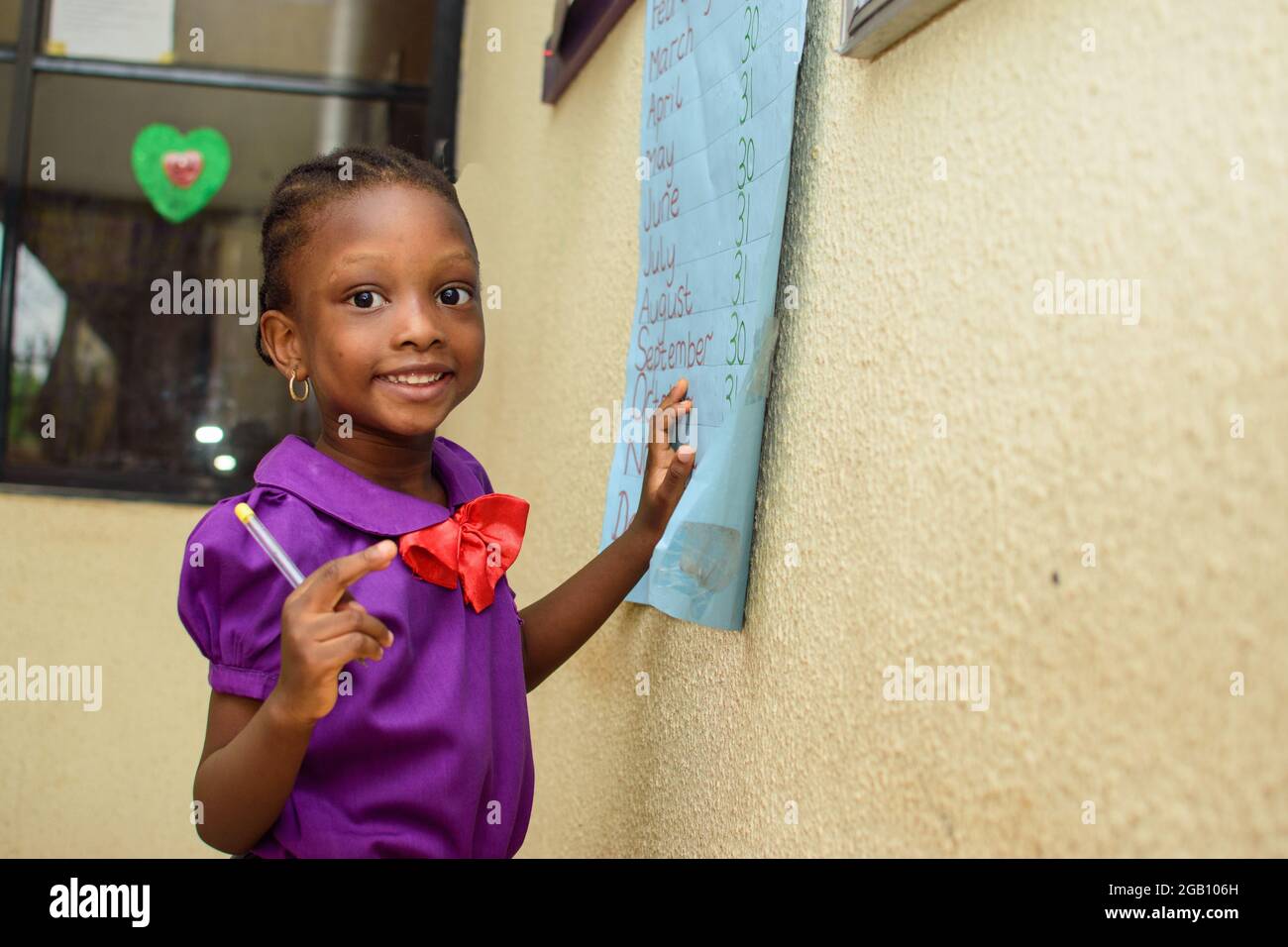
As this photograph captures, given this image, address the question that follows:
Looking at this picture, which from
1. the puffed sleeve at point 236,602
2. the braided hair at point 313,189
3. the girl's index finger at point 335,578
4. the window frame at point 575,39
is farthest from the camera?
the window frame at point 575,39

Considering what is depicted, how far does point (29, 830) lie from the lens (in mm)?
2363

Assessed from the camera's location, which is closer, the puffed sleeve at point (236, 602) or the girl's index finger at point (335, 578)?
the girl's index finger at point (335, 578)

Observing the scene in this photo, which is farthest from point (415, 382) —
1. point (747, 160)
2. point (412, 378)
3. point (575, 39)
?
point (575, 39)

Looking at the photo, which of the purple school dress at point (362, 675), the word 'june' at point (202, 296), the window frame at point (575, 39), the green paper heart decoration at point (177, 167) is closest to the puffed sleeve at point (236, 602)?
the purple school dress at point (362, 675)

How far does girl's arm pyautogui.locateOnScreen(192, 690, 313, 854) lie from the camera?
781mm

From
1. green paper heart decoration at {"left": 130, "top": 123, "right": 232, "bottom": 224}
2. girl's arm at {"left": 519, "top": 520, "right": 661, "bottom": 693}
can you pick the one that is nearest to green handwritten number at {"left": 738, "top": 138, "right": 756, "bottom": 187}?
girl's arm at {"left": 519, "top": 520, "right": 661, "bottom": 693}

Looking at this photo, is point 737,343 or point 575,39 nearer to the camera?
point 737,343

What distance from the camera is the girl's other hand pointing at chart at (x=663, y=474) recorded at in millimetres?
1034

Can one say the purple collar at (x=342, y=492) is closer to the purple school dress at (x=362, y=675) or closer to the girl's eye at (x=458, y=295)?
the purple school dress at (x=362, y=675)

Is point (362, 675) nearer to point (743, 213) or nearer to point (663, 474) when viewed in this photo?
point (663, 474)

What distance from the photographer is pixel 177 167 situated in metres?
2.56

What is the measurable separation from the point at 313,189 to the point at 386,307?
14 centimetres

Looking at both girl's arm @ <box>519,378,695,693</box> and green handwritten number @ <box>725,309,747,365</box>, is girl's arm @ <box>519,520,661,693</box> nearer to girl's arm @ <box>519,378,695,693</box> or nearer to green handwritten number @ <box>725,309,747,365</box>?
girl's arm @ <box>519,378,695,693</box>

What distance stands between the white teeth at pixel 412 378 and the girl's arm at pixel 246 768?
27 cm
